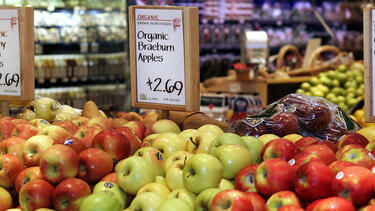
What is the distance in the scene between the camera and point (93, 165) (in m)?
1.81

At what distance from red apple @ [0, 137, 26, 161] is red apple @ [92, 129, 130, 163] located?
0.99 feet

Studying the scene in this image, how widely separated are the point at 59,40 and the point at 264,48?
2586mm

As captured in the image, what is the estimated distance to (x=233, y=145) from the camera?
1707mm

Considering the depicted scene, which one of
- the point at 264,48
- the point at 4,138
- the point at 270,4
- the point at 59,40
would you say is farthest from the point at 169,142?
the point at 270,4

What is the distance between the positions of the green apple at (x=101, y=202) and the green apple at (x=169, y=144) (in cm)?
34

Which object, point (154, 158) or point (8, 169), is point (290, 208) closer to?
point (154, 158)

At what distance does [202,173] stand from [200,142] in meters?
0.36

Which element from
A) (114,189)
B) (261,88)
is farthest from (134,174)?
(261,88)

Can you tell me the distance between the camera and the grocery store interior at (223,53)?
4988 millimetres

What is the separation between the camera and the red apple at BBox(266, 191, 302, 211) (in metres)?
1.43

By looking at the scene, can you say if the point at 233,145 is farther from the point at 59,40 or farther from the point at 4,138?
the point at 59,40

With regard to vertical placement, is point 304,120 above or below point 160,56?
below

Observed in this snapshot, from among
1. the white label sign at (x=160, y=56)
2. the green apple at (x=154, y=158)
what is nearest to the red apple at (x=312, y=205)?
the green apple at (x=154, y=158)

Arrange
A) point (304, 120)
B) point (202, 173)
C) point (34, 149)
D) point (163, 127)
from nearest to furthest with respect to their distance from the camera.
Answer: point (202, 173) < point (34, 149) < point (163, 127) < point (304, 120)
